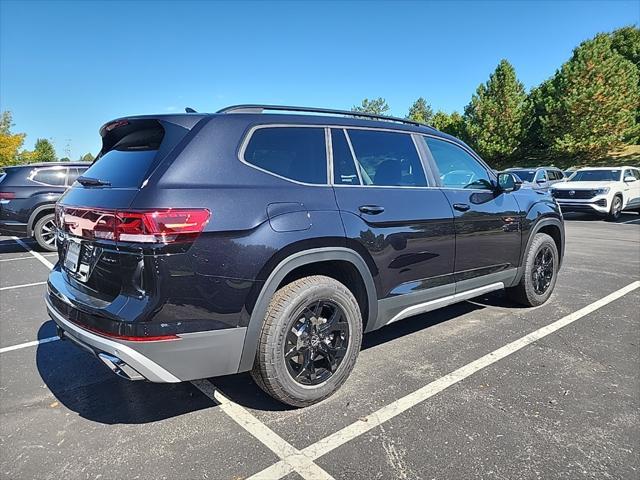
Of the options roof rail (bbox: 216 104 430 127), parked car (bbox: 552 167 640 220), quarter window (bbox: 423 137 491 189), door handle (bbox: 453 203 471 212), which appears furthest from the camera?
parked car (bbox: 552 167 640 220)

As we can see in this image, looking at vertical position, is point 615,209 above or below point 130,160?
below

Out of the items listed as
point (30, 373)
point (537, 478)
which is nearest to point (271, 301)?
point (537, 478)

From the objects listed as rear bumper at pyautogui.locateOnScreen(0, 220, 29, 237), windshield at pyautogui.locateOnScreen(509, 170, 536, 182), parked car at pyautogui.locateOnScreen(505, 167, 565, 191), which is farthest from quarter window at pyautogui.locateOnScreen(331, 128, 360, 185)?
windshield at pyautogui.locateOnScreen(509, 170, 536, 182)

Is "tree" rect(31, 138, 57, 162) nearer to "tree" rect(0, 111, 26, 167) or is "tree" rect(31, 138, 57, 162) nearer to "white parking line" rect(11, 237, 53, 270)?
"tree" rect(0, 111, 26, 167)

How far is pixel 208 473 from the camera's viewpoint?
215 cm

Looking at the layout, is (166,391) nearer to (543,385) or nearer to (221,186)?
(221,186)

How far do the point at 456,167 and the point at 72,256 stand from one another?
3127 mm

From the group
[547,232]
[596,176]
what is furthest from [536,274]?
[596,176]

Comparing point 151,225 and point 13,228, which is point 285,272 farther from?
point 13,228

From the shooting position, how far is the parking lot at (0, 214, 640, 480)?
221 cm

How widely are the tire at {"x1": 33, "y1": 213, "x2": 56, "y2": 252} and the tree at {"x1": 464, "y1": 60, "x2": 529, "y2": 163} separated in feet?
109

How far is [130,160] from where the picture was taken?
259 cm

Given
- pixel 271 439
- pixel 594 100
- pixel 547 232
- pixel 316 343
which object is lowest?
pixel 271 439

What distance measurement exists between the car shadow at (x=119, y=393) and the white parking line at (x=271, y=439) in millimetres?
52
